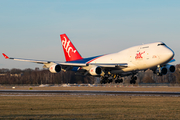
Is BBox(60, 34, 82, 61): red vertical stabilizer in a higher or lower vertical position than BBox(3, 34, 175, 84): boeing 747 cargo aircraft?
higher

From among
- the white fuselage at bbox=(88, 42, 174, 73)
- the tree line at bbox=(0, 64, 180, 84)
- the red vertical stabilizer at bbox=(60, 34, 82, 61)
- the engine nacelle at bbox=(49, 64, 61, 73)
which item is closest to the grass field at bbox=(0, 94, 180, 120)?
the white fuselage at bbox=(88, 42, 174, 73)

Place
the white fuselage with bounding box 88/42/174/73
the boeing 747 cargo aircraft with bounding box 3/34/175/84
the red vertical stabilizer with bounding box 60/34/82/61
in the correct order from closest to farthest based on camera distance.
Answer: the white fuselage with bounding box 88/42/174/73 → the boeing 747 cargo aircraft with bounding box 3/34/175/84 → the red vertical stabilizer with bounding box 60/34/82/61

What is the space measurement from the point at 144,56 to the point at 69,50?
25.9 meters

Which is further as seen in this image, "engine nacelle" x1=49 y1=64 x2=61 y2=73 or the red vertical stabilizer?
the red vertical stabilizer

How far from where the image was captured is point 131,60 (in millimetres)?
52000

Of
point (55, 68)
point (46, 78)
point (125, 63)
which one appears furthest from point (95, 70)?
point (46, 78)

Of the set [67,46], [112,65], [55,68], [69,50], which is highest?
[67,46]

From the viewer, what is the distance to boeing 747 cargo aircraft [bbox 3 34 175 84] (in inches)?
1884

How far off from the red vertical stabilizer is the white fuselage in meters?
14.8

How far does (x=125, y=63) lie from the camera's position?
5331 centimetres

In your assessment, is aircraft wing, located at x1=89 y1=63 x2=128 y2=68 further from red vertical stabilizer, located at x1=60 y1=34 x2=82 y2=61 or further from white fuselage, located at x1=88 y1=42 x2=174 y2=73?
red vertical stabilizer, located at x1=60 y1=34 x2=82 y2=61

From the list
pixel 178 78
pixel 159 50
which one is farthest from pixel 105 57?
pixel 178 78

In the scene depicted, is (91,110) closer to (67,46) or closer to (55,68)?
(55,68)

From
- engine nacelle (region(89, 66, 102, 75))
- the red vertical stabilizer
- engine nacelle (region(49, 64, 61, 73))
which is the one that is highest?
the red vertical stabilizer
